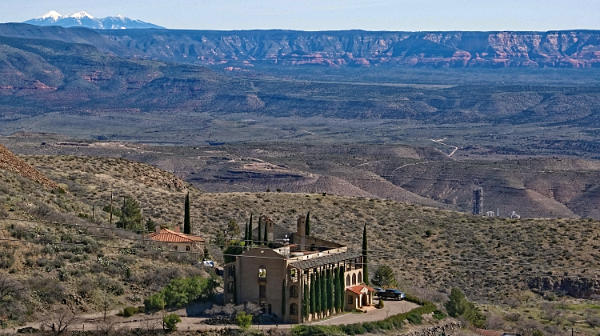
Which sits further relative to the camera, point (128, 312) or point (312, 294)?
point (312, 294)

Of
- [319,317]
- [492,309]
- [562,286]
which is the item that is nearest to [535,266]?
[562,286]

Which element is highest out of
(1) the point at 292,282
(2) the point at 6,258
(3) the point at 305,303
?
(2) the point at 6,258

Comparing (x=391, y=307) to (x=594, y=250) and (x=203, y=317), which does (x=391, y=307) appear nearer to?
(x=203, y=317)

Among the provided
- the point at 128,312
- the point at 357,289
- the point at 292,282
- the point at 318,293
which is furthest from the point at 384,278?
the point at 128,312

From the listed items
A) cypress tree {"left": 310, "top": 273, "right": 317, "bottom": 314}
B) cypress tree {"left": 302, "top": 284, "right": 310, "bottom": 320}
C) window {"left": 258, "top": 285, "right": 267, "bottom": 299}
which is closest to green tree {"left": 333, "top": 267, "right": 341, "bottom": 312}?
cypress tree {"left": 310, "top": 273, "right": 317, "bottom": 314}

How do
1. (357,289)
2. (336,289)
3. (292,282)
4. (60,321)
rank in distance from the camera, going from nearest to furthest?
(60,321) → (292,282) → (336,289) → (357,289)

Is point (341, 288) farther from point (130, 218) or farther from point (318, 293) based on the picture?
point (130, 218)
